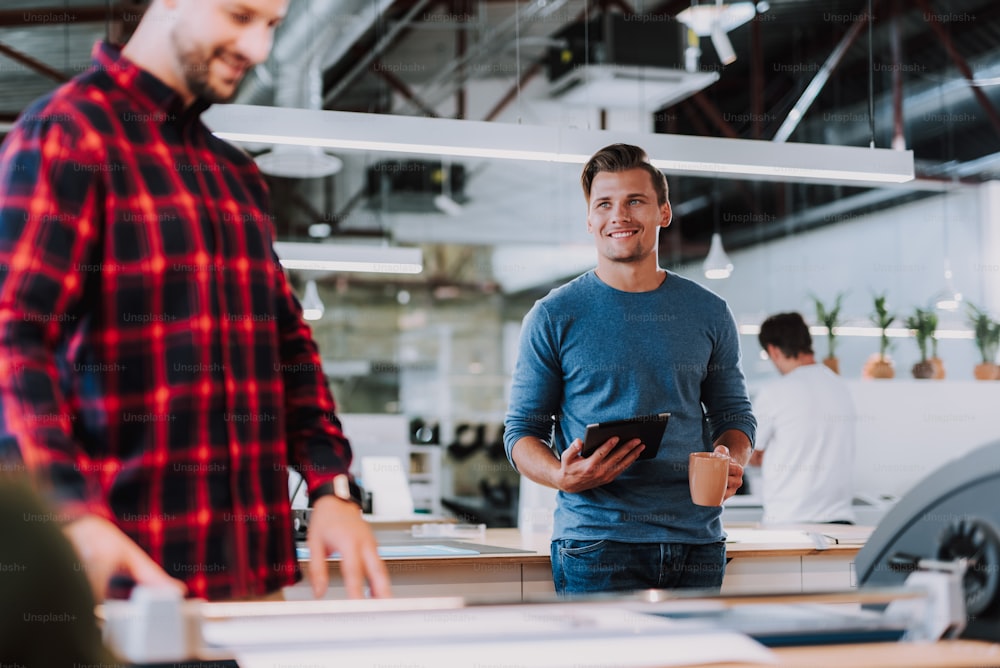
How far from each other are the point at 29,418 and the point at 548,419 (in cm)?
155

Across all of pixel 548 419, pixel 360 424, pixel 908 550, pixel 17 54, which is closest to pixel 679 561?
pixel 548 419

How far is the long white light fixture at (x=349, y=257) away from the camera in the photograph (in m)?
6.72

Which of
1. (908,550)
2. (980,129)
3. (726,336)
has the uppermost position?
(980,129)

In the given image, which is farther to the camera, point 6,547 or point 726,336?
point 726,336

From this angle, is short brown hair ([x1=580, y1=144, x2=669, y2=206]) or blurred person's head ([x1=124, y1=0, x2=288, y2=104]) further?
short brown hair ([x1=580, y1=144, x2=669, y2=206])

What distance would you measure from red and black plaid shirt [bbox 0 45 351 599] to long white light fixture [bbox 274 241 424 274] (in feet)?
18.2

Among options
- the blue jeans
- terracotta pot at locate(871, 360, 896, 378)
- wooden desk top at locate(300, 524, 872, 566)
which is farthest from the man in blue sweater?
terracotta pot at locate(871, 360, 896, 378)

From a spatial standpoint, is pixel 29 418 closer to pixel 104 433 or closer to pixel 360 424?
pixel 104 433

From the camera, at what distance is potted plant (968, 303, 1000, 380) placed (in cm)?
704

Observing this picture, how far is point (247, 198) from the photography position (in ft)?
4.06

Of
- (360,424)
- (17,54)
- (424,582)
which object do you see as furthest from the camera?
(17,54)

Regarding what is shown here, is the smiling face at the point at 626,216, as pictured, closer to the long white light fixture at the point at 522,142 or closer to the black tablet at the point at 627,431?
the black tablet at the point at 627,431

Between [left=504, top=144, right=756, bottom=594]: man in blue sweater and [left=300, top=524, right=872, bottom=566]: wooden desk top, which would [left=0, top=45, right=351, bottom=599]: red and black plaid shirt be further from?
[left=300, top=524, right=872, bottom=566]: wooden desk top

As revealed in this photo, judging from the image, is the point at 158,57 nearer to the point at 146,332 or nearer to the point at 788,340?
the point at 146,332
